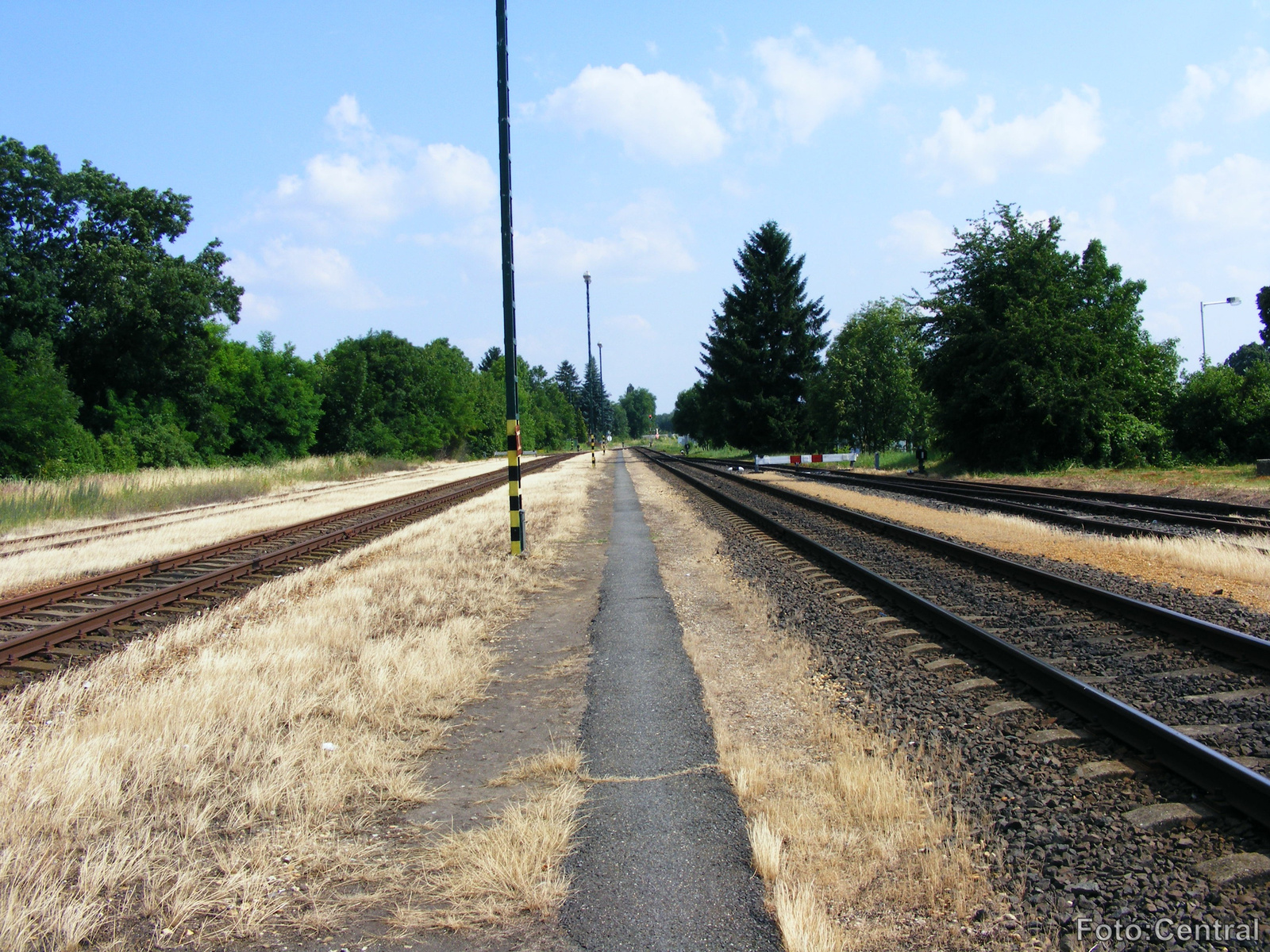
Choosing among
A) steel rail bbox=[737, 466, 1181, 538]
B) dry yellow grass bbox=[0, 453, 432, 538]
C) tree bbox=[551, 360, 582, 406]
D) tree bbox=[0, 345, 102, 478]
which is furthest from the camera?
tree bbox=[551, 360, 582, 406]

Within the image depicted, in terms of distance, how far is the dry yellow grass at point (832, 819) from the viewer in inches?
119

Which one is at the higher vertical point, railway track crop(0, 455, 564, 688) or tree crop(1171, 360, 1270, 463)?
tree crop(1171, 360, 1270, 463)

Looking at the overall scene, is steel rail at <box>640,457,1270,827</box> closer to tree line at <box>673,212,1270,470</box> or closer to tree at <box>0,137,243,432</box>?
tree line at <box>673,212,1270,470</box>

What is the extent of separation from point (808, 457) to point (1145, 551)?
32234 millimetres

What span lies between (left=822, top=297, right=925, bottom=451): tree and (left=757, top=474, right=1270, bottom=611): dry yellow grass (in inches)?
1301

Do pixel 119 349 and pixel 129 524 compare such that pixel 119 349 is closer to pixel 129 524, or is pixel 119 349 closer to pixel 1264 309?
pixel 129 524

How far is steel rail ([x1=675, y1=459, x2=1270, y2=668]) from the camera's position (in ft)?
19.6

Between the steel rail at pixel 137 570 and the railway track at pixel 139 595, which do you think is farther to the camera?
the steel rail at pixel 137 570

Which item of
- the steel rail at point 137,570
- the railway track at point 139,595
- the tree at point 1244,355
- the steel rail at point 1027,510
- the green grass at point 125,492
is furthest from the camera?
the tree at point 1244,355

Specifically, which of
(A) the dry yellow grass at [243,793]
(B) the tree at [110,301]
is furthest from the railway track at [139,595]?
(B) the tree at [110,301]

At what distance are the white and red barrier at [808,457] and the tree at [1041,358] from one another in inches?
227

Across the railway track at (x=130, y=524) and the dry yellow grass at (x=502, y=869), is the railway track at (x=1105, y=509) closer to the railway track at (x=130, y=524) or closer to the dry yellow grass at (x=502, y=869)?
the dry yellow grass at (x=502, y=869)

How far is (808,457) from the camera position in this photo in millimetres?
43375

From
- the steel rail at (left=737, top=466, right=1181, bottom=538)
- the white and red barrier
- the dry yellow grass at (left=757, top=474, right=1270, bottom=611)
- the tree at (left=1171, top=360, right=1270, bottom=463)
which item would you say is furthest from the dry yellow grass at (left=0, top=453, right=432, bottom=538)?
the tree at (left=1171, top=360, right=1270, bottom=463)
